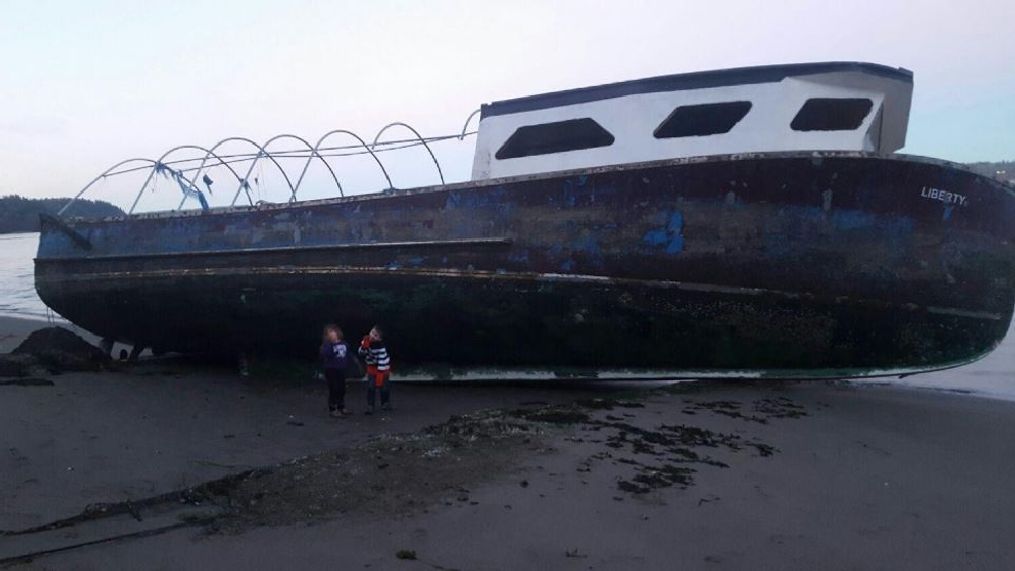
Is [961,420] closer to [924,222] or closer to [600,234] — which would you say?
[924,222]

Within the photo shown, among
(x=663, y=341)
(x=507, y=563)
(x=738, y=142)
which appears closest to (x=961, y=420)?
(x=663, y=341)

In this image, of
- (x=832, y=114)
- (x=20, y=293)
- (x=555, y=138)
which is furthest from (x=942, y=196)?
(x=20, y=293)

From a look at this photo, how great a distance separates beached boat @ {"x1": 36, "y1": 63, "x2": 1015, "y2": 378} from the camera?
7.71 m

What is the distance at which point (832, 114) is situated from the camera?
838cm

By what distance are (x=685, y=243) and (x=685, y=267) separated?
249 mm

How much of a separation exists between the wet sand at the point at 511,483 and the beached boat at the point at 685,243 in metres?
0.73

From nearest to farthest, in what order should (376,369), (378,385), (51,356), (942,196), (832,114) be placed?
(942,196) → (376,369) → (378,385) → (832,114) → (51,356)

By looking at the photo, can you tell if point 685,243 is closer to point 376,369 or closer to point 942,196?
point 942,196

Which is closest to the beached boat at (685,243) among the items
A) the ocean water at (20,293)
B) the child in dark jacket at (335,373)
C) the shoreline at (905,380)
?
the shoreline at (905,380)

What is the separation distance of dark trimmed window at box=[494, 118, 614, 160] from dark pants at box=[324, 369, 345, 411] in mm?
3416

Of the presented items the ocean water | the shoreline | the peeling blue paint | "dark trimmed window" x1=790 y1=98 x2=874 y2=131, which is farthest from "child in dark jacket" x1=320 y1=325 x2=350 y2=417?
the ocean water

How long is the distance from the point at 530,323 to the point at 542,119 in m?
2.46

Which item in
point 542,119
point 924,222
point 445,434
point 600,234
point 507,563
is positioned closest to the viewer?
point 507,563

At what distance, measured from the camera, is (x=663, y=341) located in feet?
26.9
